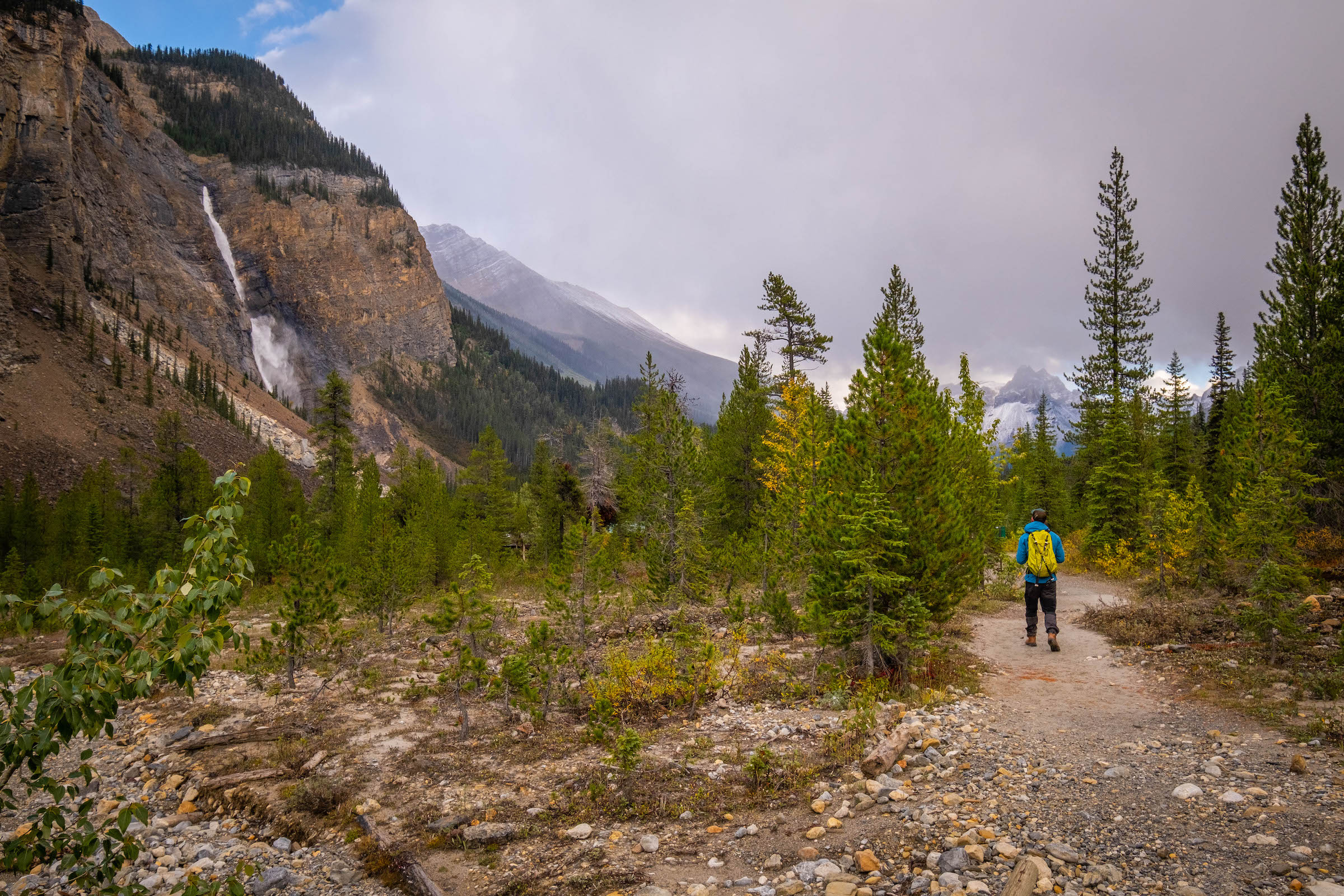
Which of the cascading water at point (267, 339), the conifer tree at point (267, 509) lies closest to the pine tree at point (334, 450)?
the conifer tree at point (267, 509)

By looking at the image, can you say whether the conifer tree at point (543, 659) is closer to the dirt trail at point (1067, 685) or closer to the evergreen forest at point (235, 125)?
the dirt trail at point (1067, 685)

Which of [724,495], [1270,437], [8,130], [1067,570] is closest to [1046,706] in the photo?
[1270,437]

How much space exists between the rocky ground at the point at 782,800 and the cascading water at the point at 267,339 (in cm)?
16072

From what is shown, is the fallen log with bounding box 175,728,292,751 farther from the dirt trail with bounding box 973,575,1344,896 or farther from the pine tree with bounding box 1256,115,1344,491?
the pine tree with bounding box 1256,115,1344,491

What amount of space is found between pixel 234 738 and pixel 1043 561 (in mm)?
14254

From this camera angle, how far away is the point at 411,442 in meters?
143

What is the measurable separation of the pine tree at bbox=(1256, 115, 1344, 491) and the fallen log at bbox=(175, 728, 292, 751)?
22877mm

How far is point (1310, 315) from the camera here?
1895 cm

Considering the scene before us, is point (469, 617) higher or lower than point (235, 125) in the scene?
lower

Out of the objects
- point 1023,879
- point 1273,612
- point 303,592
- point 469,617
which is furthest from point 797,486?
point 1023,879

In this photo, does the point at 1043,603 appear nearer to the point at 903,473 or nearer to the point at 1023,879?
the point at 903,473

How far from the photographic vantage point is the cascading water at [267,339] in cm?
14412

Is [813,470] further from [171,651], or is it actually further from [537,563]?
[537,563]

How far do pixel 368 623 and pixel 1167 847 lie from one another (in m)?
18.5
